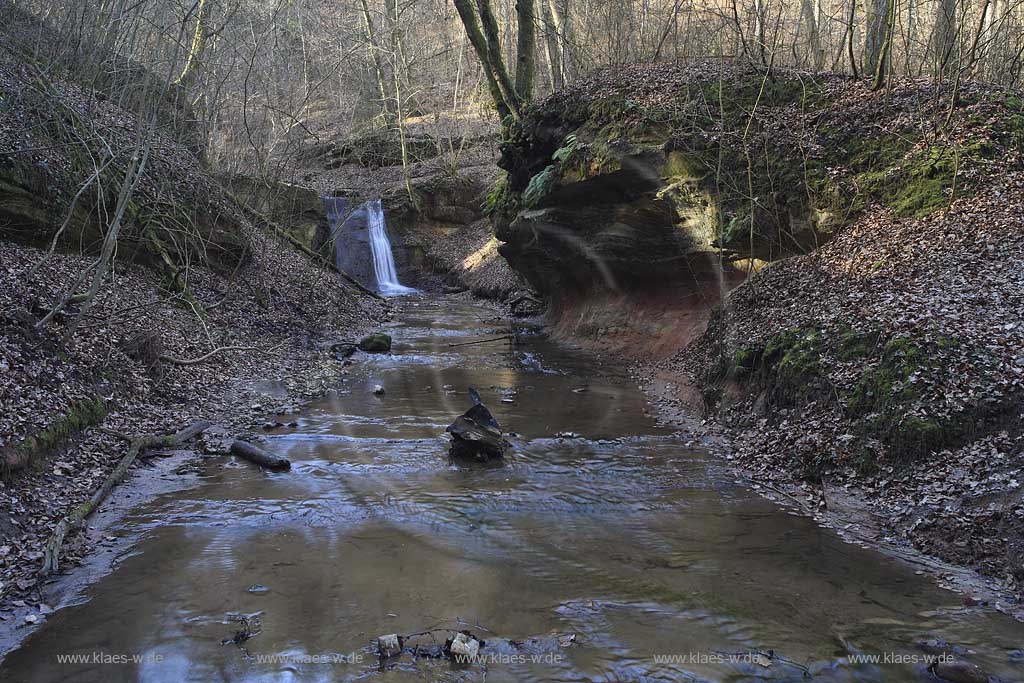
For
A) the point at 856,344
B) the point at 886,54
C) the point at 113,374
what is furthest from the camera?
the point at 886,54

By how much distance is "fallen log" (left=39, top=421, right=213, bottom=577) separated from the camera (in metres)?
5.70

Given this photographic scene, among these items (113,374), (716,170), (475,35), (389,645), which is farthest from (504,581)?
(475,35)

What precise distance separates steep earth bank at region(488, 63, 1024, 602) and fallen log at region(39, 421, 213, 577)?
290 inches

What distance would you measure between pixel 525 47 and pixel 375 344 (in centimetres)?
1021

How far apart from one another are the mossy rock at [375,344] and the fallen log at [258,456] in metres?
7.78

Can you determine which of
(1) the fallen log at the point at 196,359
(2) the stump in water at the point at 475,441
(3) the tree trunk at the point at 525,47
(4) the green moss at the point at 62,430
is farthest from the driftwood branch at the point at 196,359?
(3) the tree trunk at the point at 525,47

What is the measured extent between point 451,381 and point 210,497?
22.1 feet

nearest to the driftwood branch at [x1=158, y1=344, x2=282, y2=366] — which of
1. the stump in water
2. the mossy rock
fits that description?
the mossy rock

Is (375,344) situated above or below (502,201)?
below

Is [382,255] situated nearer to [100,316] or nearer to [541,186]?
[541,186]

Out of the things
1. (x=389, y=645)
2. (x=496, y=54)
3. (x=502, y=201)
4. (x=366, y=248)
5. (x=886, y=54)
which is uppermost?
(x=496, y=54)

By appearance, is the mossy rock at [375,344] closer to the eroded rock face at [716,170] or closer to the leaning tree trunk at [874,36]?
the eroded rock face at [716,170]

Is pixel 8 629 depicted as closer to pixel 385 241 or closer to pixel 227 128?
pixel 227 128

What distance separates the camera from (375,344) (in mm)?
16766
